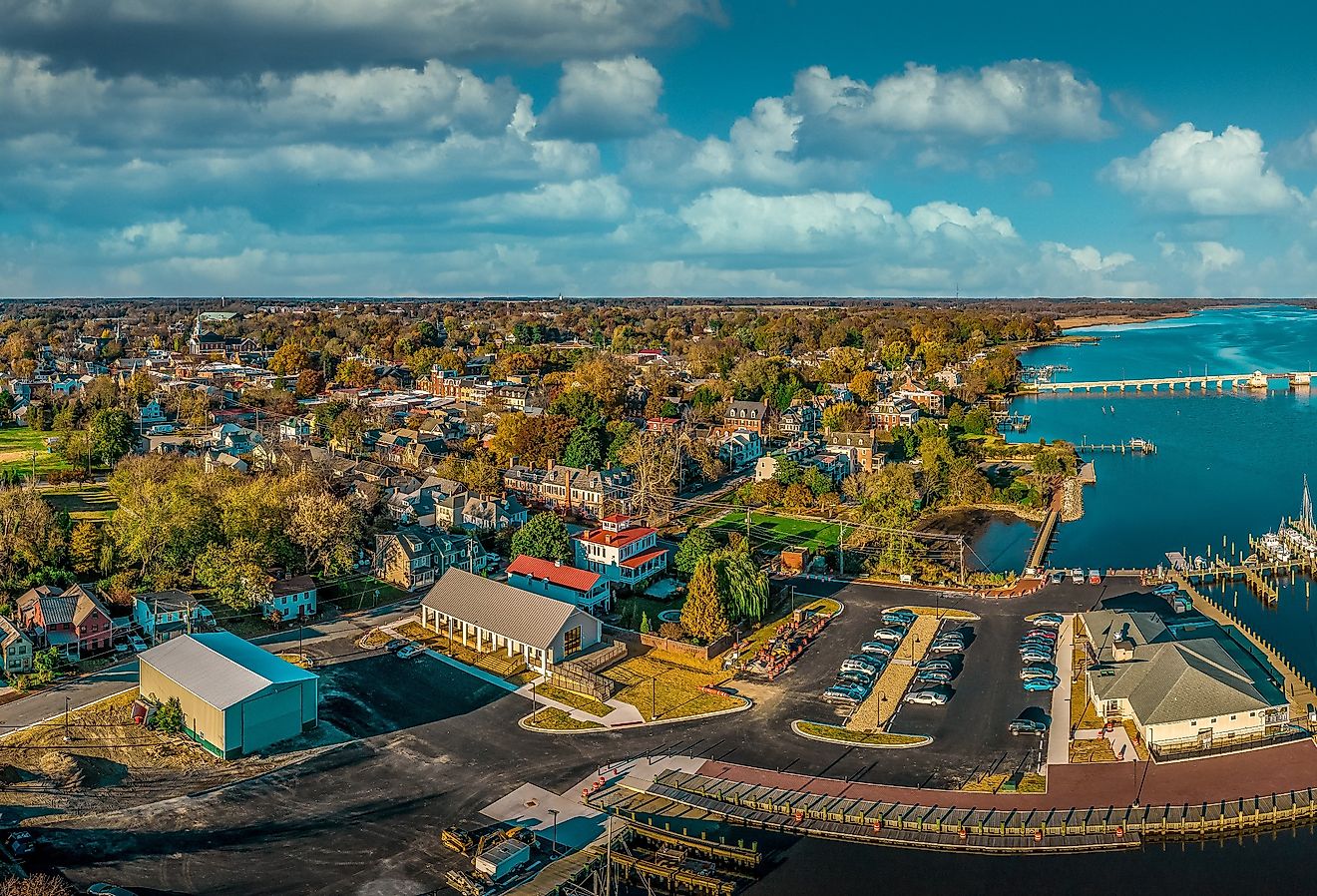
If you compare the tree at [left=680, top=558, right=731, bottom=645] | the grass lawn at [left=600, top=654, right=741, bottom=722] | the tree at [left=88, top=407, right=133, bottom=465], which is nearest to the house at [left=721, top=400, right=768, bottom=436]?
the tree at [left=680, top=558, right=731, bottom=645]

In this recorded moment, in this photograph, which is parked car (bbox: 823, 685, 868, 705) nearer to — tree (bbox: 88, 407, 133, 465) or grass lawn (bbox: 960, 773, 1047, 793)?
grass lawn (bbox: 960, 773, 1047, 793)

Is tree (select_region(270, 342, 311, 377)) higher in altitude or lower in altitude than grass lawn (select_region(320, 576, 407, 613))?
higher

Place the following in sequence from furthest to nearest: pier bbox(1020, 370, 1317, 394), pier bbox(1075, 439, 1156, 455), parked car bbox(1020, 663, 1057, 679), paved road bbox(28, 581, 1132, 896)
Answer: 1. pier bbox(1020, 370, 1317, 394)
2. pier bbox(1075, 439, 1156, 455)
3. parked car bbox(1020, 663, 1057, 679)
4. paved road bbox(28, 581, 1132, 896)

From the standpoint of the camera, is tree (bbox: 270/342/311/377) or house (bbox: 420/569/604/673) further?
tree (bbox: 270/342/311/377)

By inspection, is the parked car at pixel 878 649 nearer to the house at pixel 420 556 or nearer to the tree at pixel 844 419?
the house at pixel 420 556

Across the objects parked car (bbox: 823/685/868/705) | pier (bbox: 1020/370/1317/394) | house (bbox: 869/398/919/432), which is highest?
pier (bbox: 1020/370/1317/394)

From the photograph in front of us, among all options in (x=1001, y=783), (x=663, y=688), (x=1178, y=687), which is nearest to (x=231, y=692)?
(x=663, y=688)

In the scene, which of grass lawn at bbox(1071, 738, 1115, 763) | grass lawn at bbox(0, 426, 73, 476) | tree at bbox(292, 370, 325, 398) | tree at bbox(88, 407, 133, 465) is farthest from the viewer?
tree at bbox(292, 370, 325, 398)
